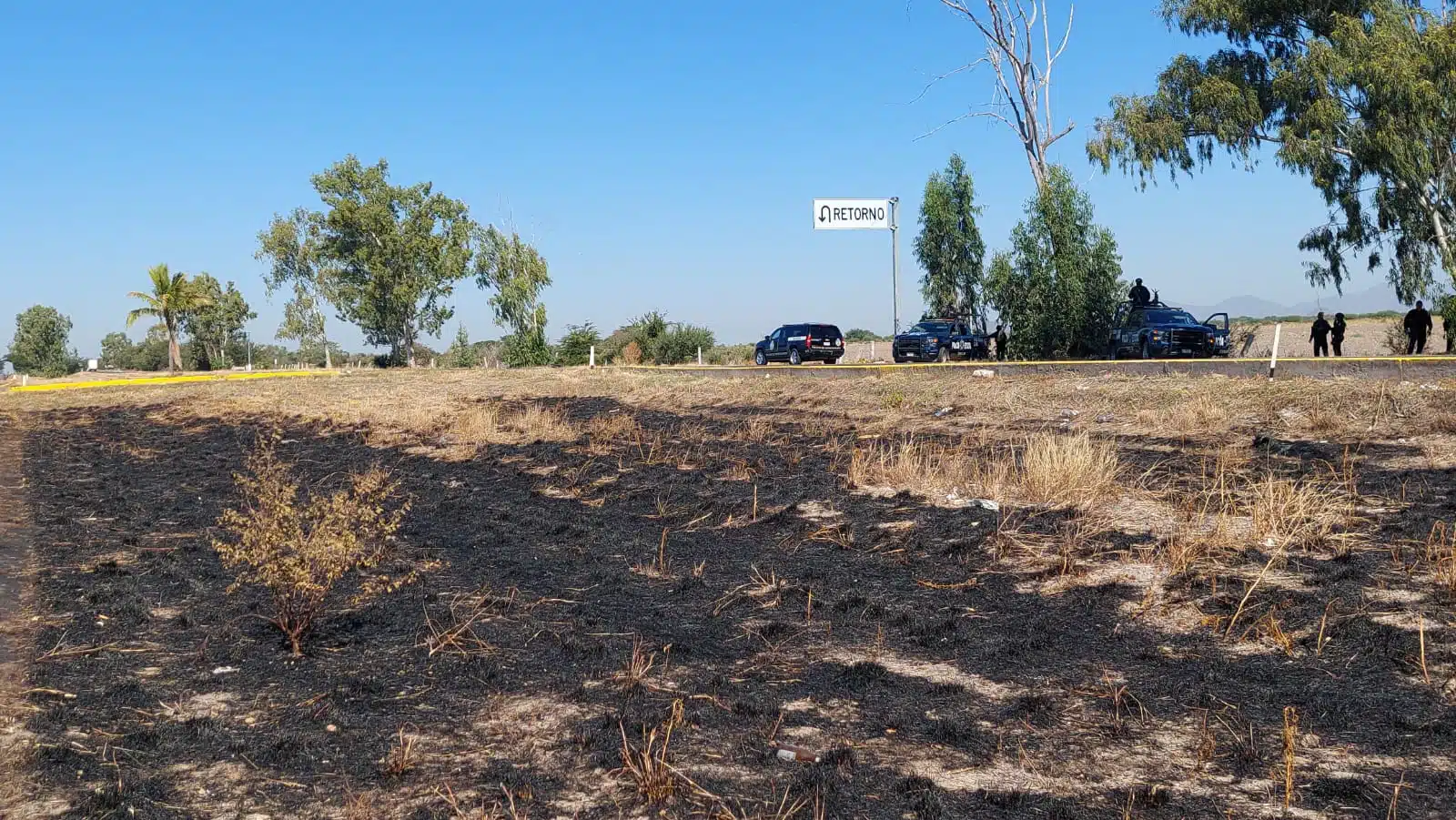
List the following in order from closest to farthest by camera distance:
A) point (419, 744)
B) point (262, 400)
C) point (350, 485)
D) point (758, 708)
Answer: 1. point (419, 744)
2. point (758, 708)
3. point (350, 485)
4. point (262, 400)

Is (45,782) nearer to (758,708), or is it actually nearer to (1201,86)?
(758,708)

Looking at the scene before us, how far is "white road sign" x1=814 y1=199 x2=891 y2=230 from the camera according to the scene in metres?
38.1

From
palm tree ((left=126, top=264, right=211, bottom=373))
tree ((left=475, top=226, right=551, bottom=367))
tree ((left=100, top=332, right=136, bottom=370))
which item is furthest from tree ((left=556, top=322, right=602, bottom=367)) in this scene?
tree ((left=100, top=332, right=136, bottom=370))

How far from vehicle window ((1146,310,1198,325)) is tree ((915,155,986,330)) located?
973cm

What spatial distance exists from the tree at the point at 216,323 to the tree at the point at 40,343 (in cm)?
1489

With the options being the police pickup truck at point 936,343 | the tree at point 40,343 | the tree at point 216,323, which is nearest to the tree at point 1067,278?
the police pickup truck at point 936,343

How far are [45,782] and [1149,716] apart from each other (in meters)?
4.48

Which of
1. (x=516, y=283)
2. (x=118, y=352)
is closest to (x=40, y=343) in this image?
(x=118, y=352)

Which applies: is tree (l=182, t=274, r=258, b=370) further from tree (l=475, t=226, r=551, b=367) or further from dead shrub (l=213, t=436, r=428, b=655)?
dead shrub (l=213, t=436, r=428, b=655)

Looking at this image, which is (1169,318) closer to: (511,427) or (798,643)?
(511,427)

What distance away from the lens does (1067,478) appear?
9.35 m

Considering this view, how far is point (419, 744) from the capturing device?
457cm

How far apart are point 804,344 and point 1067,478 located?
28.0 meters

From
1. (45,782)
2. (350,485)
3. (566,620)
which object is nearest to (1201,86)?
(350,485)
